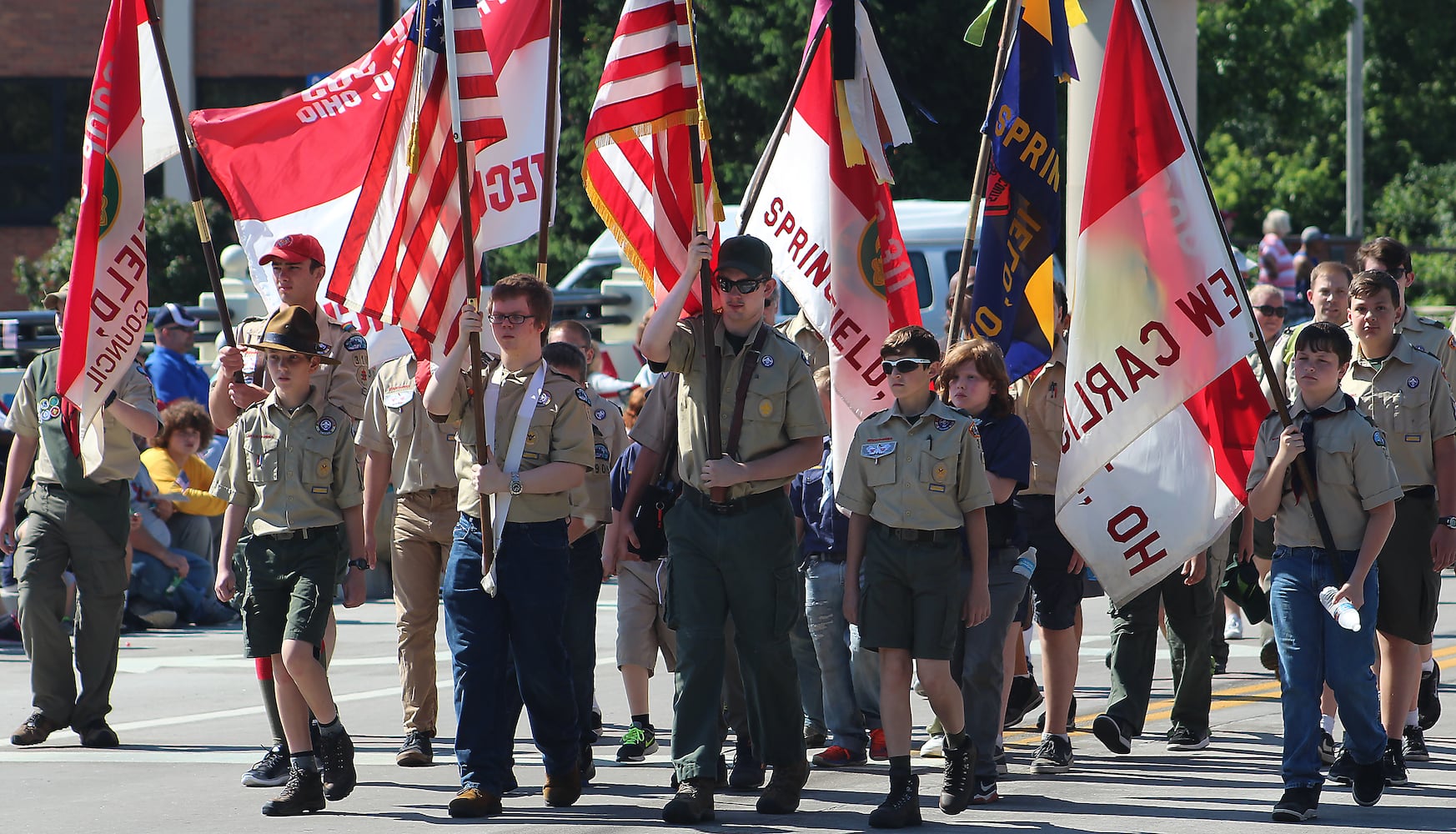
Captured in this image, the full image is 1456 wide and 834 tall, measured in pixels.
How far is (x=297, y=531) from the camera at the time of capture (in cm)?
749

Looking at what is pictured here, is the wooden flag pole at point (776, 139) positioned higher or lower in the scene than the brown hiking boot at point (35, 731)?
higher

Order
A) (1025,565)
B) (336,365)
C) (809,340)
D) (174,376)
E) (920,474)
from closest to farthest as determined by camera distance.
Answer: (920,474), (1025,565), (336,365), (809,340), (174,376)

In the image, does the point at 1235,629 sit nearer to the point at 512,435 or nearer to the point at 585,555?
the point at 585,555

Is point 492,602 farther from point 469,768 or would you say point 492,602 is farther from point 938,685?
point 938,685

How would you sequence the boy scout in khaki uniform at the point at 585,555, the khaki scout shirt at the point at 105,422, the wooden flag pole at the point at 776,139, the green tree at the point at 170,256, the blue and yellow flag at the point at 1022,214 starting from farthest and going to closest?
the green tree at the point at 170,256 < the khaki scout shirt at the point at 105,422 < the wooden flag pole at the point at 776,139 < the blue and yellow flag at the point at 1022,214 < the boy scout in khaki uniform at the point at 585,555

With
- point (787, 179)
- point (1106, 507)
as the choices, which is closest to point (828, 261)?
point (787, 179)

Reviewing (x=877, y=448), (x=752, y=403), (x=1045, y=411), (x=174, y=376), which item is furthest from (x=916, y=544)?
(x=174, y=376)

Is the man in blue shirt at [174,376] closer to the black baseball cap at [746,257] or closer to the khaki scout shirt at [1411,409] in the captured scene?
the black baseball cap at [746,257]

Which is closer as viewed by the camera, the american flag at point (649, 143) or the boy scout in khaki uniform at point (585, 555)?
the american flag at point (649, 143)

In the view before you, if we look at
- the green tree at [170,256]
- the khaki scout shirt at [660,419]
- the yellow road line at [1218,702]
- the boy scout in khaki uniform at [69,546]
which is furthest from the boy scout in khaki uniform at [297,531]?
the green tree at [170,256]

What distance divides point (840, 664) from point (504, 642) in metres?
1.72

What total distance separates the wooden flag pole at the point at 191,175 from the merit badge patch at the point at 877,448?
9.11 feet

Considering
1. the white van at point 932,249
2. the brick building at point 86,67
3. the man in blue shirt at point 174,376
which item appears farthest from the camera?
the brick building at point 86,67

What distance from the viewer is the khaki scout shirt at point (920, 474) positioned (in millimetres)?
7109
